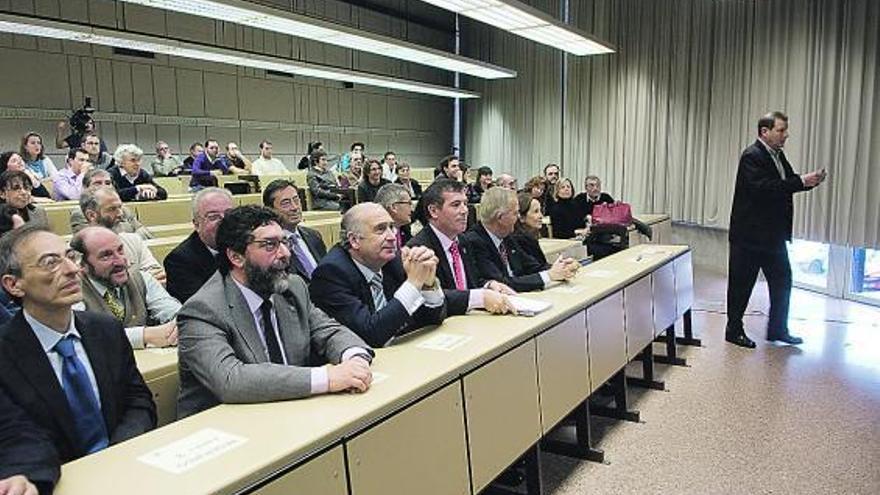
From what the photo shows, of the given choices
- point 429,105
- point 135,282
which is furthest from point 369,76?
point 135,282

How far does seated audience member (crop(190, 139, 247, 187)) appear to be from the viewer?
7.75m

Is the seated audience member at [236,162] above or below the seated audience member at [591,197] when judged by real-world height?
above

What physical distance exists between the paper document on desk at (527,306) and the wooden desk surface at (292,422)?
84mm

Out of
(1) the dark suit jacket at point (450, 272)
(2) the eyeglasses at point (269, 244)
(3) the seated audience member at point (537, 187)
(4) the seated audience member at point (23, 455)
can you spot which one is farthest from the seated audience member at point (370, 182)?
(4) the seated audience member at point (23, 455)

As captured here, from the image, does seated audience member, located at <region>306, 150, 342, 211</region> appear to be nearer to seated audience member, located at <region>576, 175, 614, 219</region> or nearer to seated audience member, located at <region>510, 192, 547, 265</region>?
seated audience member, located at <region>576, 175, 614, 219</region>

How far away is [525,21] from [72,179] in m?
4.58

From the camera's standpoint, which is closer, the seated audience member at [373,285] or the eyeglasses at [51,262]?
the eyeglasses at [51,262]

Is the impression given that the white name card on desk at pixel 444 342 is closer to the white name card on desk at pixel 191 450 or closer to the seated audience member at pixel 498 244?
the white name card on desk at pixel 191 450

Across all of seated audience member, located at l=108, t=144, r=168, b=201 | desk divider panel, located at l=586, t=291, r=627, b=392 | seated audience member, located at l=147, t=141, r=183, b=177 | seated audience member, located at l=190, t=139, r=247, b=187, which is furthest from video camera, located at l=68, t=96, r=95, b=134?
desk divider panel, located at l=586, t=291, r=627, b=392

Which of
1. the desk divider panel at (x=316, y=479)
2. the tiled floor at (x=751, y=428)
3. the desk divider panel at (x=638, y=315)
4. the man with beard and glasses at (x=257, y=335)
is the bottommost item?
the tiled floor at (x=751, y=428)

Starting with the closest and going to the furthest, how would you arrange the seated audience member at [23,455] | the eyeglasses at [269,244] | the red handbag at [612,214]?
the seated audience member at [23,455] → the eyeglasses at [269,244] → the red handbag at [612,214]

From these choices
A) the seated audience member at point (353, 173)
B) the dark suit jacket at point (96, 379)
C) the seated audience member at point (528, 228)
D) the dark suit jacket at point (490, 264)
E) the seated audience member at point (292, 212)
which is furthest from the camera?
the seated audience member at point (353, 173)

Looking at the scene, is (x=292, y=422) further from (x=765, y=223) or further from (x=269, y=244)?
(x=765, y=223)

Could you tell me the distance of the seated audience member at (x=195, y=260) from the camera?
9.78ft
